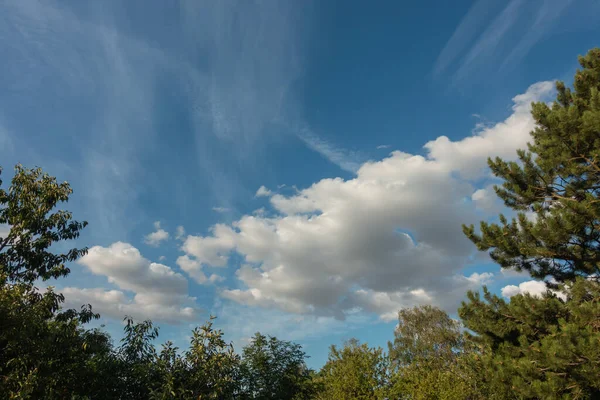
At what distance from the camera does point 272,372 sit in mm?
20031

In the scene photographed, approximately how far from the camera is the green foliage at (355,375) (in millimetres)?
13766

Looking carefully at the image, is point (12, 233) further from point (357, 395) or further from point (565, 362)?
point (565, 362)

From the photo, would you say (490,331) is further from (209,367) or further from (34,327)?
(34,327)

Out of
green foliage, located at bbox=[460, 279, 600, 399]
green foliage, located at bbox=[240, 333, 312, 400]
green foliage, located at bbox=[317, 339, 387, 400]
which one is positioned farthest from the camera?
green foliage, located at bbox=[240, 333, 312, 400]

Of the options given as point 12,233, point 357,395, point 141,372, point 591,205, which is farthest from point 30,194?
point 591,205

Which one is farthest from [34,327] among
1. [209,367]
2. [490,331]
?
[490,331]

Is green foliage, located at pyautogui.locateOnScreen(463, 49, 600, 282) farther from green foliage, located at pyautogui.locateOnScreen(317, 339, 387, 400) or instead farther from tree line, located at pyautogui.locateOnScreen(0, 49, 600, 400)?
green foliage, located at pyautogui.locateOnScreen(317, 339, 387, 400)

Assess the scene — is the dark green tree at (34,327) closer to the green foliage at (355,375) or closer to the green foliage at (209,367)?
the green foliage at (209,367)

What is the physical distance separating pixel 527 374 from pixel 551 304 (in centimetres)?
242

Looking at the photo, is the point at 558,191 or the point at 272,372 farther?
the point at 272,372

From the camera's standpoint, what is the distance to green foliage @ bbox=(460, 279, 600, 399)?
10.2m

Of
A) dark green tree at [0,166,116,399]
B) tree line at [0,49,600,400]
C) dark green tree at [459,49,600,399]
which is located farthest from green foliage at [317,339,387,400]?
dark green tree at [0,166,116,399]

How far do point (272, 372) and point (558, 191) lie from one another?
16.0 meters

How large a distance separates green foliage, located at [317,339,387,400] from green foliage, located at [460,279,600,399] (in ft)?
12.4
